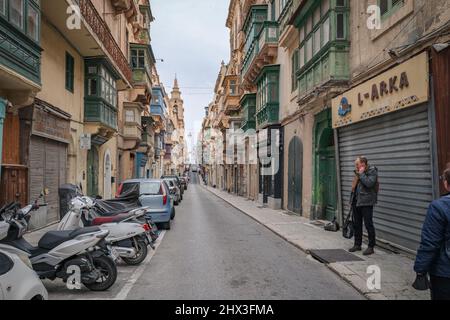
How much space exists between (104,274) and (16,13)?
7.25 m

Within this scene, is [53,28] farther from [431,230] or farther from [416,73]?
[431,230]

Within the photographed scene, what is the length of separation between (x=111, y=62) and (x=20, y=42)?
9246 mm

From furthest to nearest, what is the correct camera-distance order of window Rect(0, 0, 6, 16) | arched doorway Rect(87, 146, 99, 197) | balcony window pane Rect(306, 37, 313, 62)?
arched doorway Rect(87, 146, 99, 197) → balcony window pane Rect(306, 37, 313, 62) → window Rect(0, 0, 6, 16)

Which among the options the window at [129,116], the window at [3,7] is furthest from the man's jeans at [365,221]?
→ the window at [129,116]

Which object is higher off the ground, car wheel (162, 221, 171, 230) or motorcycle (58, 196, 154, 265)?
motorcycle (58, 196, 154, 265)

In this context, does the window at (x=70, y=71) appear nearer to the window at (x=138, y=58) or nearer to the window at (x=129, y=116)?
the window at (x=129, y=116)

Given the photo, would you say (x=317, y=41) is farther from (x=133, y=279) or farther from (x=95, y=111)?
(x=133, y=279)

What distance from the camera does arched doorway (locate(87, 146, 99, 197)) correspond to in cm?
2008

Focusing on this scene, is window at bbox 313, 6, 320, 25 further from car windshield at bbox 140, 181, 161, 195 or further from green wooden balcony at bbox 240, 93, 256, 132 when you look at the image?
green wooden balcony at bbox 240, 93, 256, 132

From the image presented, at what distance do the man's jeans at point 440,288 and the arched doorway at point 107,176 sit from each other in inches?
819

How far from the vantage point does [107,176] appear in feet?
78.0

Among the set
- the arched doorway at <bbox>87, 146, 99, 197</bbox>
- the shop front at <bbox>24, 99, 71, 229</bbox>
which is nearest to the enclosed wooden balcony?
the shop front at <bbox>24, 99, 71, 229</bbox>

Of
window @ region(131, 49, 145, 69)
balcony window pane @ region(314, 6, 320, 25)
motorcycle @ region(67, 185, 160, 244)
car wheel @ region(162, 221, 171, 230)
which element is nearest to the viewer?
motorcycle @ region(67, 185, 160, 244)

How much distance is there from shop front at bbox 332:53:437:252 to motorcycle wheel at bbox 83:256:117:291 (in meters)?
5.80
